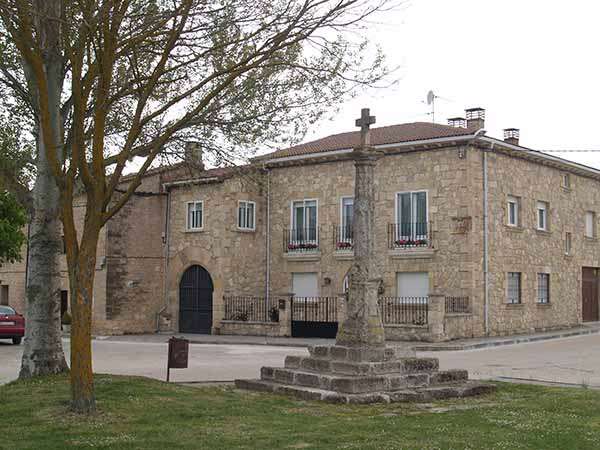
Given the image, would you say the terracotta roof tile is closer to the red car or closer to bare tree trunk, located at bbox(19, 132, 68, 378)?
the red car

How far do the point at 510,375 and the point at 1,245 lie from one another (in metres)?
16.1

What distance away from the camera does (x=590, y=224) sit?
31750mm

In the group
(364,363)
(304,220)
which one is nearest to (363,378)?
(364,363)

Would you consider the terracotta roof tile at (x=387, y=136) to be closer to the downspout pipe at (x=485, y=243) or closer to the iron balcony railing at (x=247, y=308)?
the downspout pipe at (x=485, y=243)

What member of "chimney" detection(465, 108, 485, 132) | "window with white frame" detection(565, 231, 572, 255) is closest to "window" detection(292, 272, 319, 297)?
"chimney" detection(465, 108, 485, 132)

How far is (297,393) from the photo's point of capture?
11.2 metres

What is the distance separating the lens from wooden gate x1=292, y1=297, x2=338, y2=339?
2577 centimetres

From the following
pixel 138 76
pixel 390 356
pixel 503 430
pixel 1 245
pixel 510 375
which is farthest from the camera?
pixel 1 245

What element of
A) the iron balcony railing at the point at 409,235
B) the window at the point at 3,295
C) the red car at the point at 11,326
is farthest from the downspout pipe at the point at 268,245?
the window at the point at 3,295

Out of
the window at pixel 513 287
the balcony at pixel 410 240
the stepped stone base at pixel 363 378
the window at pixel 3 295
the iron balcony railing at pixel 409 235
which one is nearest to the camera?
the stepped stone base at pixel 363 378

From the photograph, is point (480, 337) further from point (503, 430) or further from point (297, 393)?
point (503, 430)

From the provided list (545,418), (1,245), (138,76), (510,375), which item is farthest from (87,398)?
(1,245)

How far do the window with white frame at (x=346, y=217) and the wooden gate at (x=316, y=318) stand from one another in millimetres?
2314

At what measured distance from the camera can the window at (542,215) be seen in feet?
92.7
